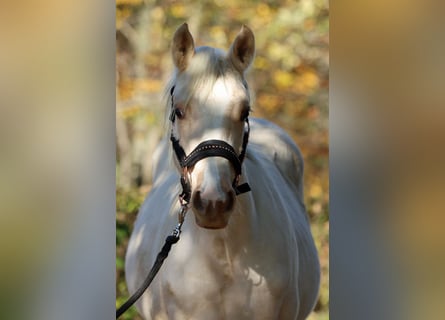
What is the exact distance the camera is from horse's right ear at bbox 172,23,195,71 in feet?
6.68

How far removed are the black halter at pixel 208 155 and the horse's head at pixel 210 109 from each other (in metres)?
0.01

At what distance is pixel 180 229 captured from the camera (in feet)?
7.02

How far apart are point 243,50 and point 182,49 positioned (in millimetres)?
170

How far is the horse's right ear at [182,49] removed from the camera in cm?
204

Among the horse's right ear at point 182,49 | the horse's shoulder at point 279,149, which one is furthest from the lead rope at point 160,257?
the horse's shoulder at point 279,149

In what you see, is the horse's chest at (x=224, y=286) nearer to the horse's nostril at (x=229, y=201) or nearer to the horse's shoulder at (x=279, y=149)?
the horse's nostril at (x=229, y=201)

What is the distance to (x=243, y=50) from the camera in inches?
81.2

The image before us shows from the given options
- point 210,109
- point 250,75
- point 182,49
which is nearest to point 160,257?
point 210,109

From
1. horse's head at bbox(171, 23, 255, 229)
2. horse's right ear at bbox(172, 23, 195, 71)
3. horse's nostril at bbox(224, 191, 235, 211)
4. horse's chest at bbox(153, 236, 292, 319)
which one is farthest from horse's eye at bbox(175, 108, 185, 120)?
horse's chest at bbox(153, 236, 292, 319)

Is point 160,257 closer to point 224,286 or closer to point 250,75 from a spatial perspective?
point 224,286
